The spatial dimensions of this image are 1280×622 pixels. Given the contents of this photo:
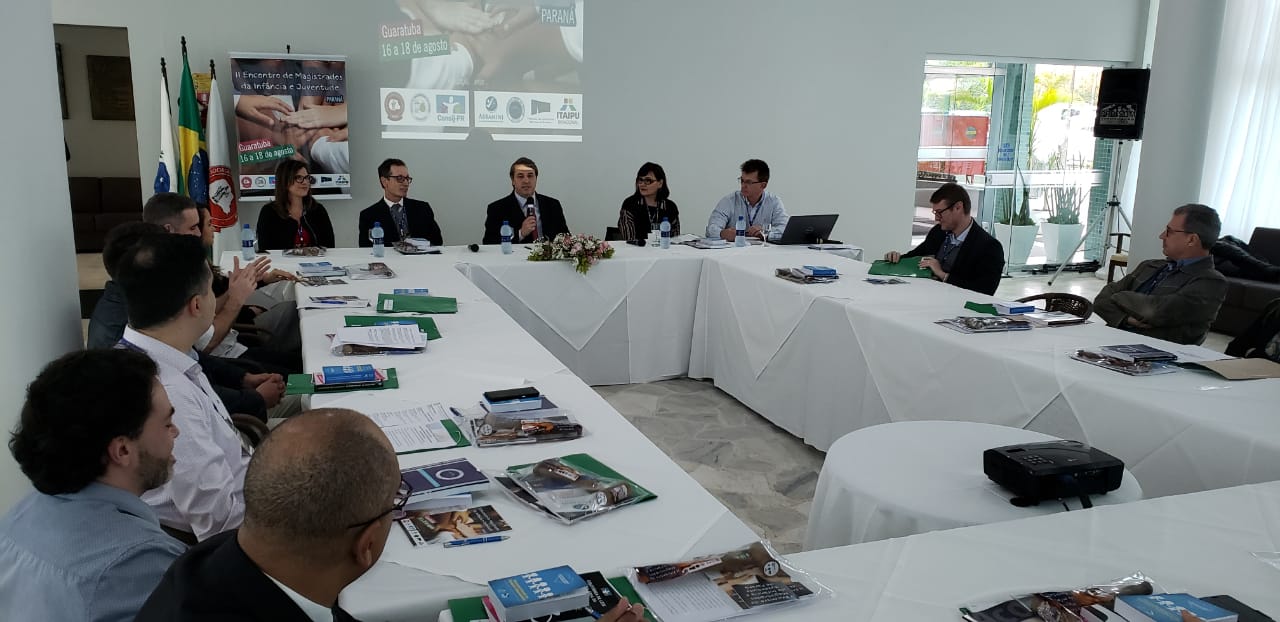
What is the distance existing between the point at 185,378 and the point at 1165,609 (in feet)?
6.95

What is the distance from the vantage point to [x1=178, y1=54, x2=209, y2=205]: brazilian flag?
5957 mm

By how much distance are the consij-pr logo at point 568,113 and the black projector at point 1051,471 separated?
18.3 ft

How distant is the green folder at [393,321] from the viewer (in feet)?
11.2

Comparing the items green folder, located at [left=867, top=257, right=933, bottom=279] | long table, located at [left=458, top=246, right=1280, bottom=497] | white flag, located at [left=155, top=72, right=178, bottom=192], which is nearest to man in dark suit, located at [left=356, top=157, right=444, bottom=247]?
long table, located at [left=458, top=246, right=1280, bottom=497]

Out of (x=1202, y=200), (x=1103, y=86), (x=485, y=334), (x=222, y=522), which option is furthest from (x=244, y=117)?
(x=1202, y=200)

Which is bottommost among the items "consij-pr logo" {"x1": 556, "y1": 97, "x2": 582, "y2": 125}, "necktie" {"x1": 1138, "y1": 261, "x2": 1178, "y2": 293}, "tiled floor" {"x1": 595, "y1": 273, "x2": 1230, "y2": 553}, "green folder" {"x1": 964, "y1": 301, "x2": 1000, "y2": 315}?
"tiled floor" {"x1": 595, "y1": 273, "x2": 1230, "y2": 553}

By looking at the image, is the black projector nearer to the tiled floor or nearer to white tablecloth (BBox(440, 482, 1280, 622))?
white tablecloth (BBox(440, 482, 1280, 622))

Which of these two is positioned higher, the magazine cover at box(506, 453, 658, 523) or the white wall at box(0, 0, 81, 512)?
the white wall at box(0, 0, 81, 512)

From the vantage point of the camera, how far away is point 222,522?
2072 mm

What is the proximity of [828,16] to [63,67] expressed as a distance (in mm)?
8301

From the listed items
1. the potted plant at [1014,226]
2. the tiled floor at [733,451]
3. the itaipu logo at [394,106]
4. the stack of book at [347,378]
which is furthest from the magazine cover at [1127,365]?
the potted plant at [1014,226]

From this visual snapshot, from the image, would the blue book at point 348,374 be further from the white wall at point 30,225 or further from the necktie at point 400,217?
the necktie at point 400,217

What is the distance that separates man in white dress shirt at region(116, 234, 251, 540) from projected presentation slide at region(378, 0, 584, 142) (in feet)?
15.2

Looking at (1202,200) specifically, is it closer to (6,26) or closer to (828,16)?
(828,16)
